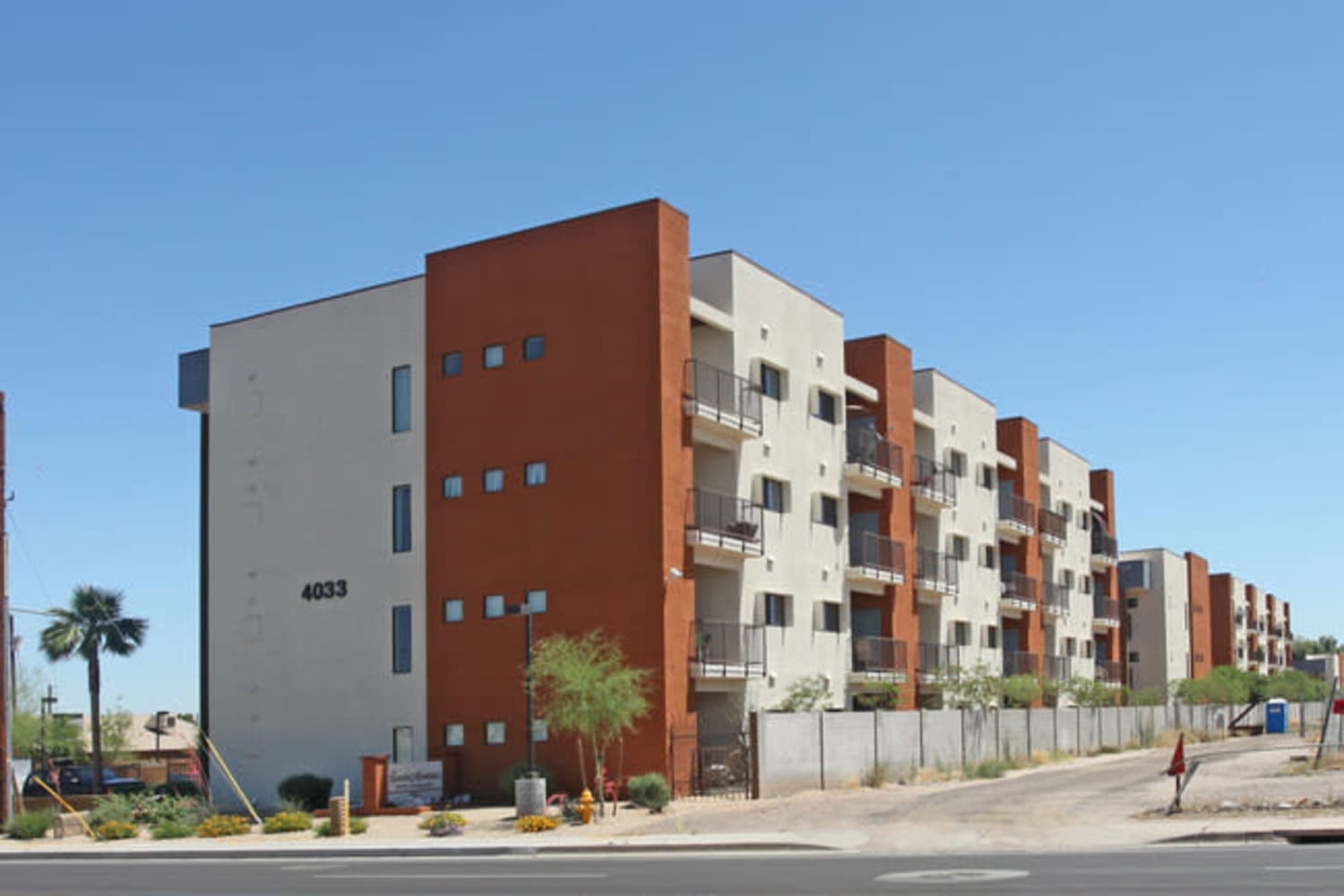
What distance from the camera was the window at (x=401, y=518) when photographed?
140 ft

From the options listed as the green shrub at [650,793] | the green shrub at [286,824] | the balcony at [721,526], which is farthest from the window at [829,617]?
the green shrub at [286,824]

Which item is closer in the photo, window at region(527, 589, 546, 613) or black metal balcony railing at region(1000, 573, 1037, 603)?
window at region(527, 589, 546, 613)

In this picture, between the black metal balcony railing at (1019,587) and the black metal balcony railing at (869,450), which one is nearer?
the black metal balcony railing at (869,450)

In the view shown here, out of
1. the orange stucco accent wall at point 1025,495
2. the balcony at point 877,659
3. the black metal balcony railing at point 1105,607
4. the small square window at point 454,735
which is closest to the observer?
the small square window at point 454,735

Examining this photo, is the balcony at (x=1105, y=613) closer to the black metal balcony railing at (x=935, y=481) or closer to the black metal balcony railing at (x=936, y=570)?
the black metal balcony railing at (x=936, y=570)

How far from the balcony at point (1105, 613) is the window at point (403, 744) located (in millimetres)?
47755

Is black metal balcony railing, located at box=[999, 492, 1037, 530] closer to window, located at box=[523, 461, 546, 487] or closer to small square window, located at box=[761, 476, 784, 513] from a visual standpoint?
small square window, located at box=[761, 476, 784, 513]

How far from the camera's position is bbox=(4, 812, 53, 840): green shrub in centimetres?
3534

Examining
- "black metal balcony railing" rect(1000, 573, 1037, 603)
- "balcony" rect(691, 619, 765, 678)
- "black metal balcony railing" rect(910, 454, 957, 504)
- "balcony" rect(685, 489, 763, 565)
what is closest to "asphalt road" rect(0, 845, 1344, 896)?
"balcony" rect(691, 619, 765, 678)

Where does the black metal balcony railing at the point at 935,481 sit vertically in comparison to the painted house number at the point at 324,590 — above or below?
above

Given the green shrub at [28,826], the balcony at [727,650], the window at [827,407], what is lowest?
the green shrub at [28,826]

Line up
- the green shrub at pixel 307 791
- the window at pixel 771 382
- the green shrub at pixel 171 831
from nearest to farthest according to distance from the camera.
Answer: the green shrub at pixel 171 831
the green shrub at pixel 307 791
the window at pixel 771 382

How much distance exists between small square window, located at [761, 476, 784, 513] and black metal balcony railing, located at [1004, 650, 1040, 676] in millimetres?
23853

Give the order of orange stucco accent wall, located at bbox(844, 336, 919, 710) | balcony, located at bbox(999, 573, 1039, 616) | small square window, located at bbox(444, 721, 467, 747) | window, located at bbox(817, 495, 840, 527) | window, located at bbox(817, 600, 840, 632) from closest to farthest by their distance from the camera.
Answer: small square window, located at bbox(444, 721, 467, 747) → window, located at bbox(817, 600, 840, 632) → window, located at bbox(817, 495, 840, 527) → orange stucco accent wall, located at bbox(844, 336, 919, 710) → balcony, located at bbox(999, 573, 1039, 616)
